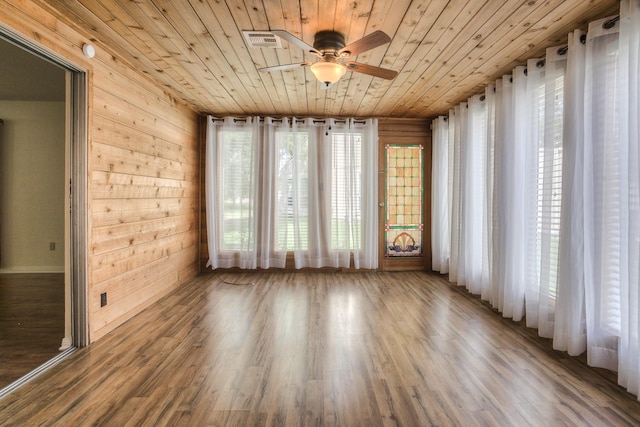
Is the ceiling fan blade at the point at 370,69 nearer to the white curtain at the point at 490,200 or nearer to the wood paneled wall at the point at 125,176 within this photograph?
the white curtain at the point at 490,200

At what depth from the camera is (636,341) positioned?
1865mm

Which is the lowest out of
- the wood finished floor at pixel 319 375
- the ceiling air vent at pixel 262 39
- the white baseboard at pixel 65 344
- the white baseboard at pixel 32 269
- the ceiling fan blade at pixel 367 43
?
the wood finished floor at pixel 319 375

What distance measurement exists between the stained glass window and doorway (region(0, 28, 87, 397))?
398 centimetres

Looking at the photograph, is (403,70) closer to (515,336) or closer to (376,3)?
(376,3)

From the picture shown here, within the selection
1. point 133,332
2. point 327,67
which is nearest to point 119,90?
point 327,67

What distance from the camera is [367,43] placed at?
83.6 inches

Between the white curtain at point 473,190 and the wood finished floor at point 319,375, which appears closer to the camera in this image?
the wood finished floor at point 319,375

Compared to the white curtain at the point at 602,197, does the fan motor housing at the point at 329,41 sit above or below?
above

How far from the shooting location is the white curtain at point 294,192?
191 inches

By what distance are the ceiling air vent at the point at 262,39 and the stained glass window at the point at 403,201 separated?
2.91 meters

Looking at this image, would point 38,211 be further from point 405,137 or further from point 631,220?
point 631,220

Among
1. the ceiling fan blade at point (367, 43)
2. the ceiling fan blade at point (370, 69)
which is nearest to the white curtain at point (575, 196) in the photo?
the ceiling fan blade at point (370, 69)

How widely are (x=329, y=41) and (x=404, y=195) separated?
3162 millimetres

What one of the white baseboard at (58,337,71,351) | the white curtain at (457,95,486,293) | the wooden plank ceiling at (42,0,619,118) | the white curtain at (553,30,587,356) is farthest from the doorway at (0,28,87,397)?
the white curtain at (457,95,486,293)
